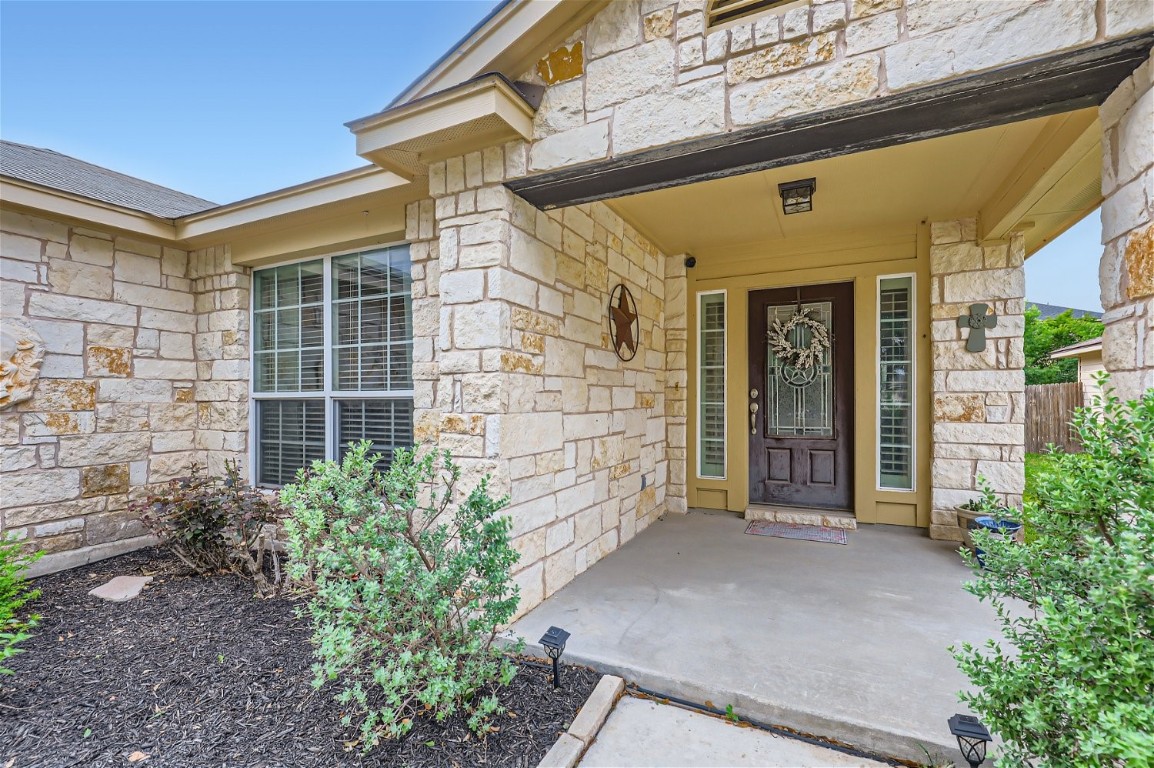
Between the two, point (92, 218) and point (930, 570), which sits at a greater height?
point (92, 218)

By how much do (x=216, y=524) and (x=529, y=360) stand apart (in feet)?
8.60

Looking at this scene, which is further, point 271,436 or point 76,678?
point 271,436

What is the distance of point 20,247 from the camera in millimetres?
3408

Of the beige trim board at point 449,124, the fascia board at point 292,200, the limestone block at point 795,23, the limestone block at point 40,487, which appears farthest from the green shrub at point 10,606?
the limestone block at point 795,23

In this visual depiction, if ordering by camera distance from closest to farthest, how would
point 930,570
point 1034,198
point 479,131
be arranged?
point 479,131 → point 1034,198 → point 930,570

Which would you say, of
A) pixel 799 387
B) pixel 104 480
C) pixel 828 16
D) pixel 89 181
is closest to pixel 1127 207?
pixel 828 16

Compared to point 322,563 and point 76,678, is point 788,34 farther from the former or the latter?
point 76,678

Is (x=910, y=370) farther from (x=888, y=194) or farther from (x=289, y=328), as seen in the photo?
(x=289, y=328)

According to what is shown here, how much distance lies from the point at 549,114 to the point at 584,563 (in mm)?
2621

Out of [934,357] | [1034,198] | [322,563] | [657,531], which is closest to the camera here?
[322,563]

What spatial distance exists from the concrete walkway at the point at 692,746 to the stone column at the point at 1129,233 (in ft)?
5.17

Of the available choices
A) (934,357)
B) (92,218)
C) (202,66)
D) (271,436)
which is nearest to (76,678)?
(271,436)

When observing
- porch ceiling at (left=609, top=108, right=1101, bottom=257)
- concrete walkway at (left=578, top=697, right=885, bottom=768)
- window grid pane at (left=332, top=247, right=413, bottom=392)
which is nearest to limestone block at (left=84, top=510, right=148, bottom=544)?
window grid pane at (left=332, top=247, right=413, bottom=392)

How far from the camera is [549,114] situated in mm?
2402
